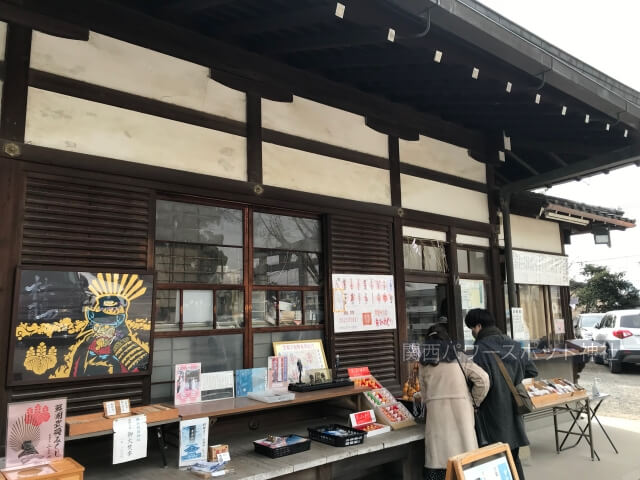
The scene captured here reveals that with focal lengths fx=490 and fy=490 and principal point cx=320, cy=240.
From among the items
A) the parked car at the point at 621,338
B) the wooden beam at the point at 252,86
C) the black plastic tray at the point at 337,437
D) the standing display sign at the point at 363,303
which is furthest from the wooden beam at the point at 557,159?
the parked car at the point at 621,338

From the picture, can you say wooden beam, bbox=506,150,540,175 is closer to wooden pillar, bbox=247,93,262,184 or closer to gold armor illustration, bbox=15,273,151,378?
wooden pillar, bbox=247,93,262,184

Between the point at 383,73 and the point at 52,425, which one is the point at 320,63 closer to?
the point at 383,73

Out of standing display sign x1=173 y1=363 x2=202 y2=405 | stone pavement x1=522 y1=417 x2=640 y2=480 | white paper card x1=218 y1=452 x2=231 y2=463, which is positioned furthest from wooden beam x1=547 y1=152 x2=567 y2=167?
white paper card x1=218 y1=452 x2=231 y2=463

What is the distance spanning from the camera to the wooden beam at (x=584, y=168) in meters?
6.43

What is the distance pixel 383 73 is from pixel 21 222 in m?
3.93

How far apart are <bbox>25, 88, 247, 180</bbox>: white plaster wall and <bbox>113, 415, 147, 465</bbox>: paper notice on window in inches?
80.1

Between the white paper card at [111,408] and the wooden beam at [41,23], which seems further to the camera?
the wooden beam at [41,23]

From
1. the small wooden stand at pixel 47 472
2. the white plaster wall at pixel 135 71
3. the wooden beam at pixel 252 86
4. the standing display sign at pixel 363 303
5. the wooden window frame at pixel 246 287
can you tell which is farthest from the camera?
the standing display sign at pixel 363 303

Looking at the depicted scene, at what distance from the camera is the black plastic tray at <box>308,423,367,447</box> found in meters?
3.92

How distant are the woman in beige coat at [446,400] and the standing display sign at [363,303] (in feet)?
4.09

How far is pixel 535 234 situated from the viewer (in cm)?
874

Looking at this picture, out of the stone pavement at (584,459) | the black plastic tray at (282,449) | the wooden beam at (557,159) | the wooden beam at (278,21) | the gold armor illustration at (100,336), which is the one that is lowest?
the stone pavement at (584,459)

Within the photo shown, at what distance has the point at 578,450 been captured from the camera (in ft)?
20.7

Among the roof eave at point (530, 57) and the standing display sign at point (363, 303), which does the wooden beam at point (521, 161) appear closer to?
the roof eave at point (530, 57)
